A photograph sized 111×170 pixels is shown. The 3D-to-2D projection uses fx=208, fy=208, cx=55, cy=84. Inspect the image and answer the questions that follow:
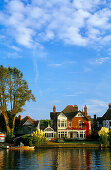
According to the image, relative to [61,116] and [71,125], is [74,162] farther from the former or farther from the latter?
[71,125]

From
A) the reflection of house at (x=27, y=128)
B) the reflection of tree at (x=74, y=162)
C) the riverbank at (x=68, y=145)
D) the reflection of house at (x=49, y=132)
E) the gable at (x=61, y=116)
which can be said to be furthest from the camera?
the reflection of house at (x=27, y=128)

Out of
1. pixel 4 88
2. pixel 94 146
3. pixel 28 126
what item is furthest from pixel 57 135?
pixel 4 88

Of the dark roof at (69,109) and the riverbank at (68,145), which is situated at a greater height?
the dark roof at (69,109)

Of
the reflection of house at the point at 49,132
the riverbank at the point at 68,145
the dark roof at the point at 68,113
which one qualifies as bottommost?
the riverbank at the point at 68,145

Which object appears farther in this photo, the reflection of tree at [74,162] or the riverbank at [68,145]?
the riverbank at [68,145]

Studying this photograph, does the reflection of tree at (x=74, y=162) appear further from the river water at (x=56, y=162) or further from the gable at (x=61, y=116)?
the gable at (x=61, y=116)

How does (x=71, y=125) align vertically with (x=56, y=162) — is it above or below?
above

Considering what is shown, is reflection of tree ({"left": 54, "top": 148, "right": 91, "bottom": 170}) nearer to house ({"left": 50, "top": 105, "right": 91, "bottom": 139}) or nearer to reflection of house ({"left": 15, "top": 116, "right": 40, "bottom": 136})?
house ({"left": 50, "top": 105, "right": 91, "bottom": 139})

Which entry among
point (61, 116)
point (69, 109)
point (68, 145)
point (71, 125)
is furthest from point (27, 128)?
point (68, 145)

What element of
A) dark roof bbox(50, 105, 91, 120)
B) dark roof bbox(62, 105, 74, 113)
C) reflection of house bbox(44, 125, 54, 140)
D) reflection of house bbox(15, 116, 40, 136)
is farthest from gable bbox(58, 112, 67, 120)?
reflection of house bbox(15, 116, 40, 136)

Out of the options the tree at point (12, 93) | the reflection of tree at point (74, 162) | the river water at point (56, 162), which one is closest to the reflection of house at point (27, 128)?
the tree at point (12, 93)

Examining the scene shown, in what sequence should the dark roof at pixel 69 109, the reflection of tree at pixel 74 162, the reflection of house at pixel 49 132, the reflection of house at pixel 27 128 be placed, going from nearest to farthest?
the reflection of tree at pixel 74 162 → the reflection of house at pixel 49 132 → the reflection of house at pixel 27 128 → the dark roof at pixel 69 109

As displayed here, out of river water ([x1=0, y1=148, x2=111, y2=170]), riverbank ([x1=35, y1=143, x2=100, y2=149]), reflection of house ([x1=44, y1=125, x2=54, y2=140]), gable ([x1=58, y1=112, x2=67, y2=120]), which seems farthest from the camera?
gable ([x1=58, y1=112, x2=67, y2=120])

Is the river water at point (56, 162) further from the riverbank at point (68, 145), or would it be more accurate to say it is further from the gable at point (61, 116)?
the gable at point (61, 116)
